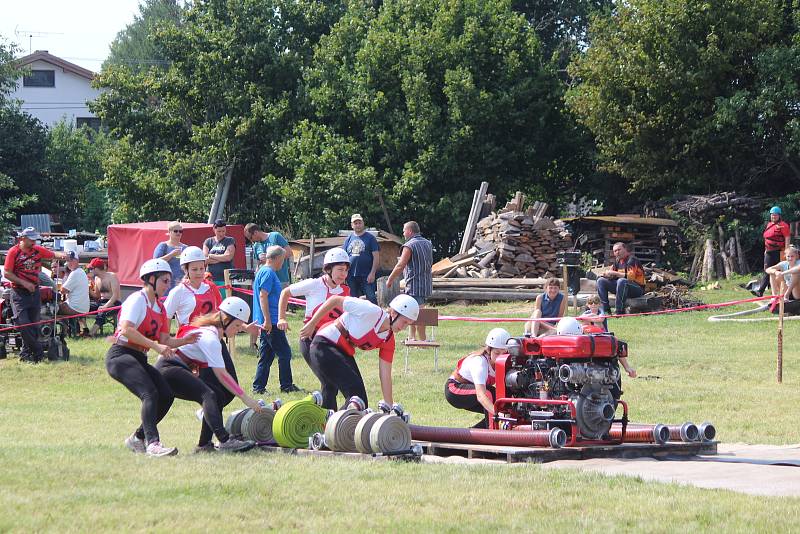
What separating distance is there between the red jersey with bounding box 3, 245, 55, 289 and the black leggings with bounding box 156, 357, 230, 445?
28.4 feet

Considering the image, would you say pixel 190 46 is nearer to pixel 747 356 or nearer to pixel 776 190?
pixel 776 190

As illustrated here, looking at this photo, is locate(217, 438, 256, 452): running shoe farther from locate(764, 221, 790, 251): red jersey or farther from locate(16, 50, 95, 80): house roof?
locate(16, 50, 95, 80): house roof

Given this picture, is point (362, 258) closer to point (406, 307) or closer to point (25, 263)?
point (25, 263)

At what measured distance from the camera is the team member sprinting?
9344 millimetres

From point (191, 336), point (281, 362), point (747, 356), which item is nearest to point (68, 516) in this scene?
point (191, 336)

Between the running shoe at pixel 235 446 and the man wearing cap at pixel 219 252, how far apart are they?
8.74 metres

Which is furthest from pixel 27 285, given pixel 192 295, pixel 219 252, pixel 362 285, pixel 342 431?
pixel 342 431

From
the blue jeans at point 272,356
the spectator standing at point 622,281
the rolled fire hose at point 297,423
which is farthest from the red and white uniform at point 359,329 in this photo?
the spectator standing at point 622,281

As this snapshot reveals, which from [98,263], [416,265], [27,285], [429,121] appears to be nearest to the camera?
[27,285]

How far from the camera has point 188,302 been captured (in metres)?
10.6

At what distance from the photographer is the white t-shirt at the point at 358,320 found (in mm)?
10516

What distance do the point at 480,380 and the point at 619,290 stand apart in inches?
466

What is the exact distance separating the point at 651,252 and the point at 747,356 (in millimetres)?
15049

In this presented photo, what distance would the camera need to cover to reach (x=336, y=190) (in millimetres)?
34875
